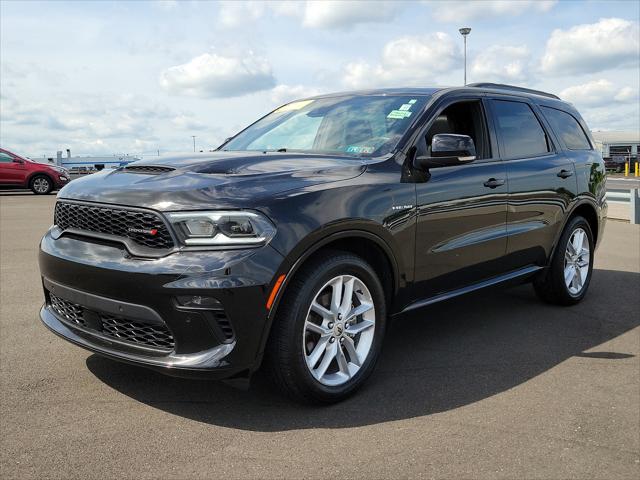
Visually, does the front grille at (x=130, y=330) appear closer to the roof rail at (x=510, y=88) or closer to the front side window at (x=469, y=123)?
the front side window at (x=469, y=123)

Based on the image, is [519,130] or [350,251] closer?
[350,251]

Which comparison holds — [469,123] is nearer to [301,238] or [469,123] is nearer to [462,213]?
[462,213]

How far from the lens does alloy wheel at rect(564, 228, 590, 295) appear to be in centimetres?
583

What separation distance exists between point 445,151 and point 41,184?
59.3ft

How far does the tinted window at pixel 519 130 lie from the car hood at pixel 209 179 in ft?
5.46

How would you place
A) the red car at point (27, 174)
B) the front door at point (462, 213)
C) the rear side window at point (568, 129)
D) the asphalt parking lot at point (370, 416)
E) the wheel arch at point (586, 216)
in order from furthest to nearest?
the red car at point (27, 174) < the rear side window at point (568, 129) < the wheel arch at point (586, 216) < the front door at point (462, 213) < the asphalt parking lot at point (370, 416)

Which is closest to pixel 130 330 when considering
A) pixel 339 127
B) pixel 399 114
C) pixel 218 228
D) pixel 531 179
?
pixel 218 228

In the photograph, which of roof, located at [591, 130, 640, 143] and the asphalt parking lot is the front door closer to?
the asphalt parking lot

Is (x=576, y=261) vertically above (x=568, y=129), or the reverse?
(x=568, y=129)

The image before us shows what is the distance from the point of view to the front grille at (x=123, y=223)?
3.05 m

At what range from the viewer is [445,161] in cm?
392

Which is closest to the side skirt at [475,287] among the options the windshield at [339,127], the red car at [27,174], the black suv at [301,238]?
the black suv at [301,238]

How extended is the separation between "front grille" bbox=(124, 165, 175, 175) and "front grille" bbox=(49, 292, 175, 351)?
2.65 ft

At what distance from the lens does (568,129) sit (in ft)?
19.4
